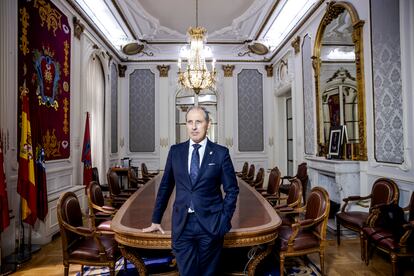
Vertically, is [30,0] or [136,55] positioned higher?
[136,55]

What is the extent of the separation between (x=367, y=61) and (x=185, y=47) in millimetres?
4963

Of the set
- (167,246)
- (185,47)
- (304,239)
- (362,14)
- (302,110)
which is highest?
(185,47)

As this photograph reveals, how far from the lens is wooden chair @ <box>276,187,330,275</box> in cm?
239

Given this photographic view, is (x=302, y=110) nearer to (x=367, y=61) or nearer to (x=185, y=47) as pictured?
(x=367, y=61)

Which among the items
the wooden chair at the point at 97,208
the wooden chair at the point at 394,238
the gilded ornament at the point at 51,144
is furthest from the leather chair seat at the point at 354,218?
the gilded ornament at the point at 51,144

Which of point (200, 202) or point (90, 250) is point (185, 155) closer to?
point (200, 202)

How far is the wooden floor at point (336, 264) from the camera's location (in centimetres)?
281

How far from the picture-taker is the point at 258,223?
204 centimetres

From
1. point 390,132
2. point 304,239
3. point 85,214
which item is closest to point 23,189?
point 85,214

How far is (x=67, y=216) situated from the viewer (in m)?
2.29

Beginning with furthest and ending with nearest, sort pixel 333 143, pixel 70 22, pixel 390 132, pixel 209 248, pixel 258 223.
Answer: pixel 70 22 → pixel 333 143 → pixel 390 132 → pixel 258 223 → pixel 209 248

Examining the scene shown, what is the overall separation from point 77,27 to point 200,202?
4.75 meters

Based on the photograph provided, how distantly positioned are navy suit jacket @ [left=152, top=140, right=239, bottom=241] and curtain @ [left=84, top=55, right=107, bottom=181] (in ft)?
15.8

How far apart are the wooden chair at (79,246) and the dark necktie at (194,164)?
108 cm
